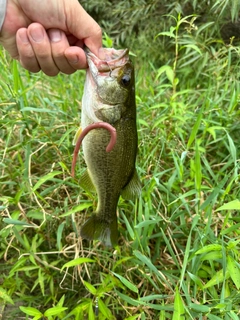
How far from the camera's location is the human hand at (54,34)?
173 cm

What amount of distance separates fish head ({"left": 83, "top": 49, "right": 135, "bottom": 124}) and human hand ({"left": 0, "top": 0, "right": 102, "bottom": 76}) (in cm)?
9

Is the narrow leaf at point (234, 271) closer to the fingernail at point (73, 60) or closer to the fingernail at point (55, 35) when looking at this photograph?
the fingernail at point (73, 60)

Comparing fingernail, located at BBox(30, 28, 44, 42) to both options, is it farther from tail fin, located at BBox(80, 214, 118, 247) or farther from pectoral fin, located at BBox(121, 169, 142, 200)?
tail fin, located at BBox(80, 214, 118, 247)

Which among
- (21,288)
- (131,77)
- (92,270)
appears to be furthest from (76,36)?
(21,288)

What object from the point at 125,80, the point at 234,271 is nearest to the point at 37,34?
the point at 125,80

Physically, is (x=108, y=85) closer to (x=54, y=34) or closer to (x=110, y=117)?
(x=110, y=117)

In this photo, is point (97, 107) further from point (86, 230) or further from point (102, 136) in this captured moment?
point (86, 230)

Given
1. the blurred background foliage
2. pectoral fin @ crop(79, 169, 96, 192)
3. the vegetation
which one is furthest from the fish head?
the blurred background foliage

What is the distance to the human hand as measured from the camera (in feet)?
5.67

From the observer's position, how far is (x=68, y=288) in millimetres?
2141

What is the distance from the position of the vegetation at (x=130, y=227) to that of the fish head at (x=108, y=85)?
0.47 metres

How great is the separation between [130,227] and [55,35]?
1.10 meters

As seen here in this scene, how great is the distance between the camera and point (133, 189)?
179 centimetres

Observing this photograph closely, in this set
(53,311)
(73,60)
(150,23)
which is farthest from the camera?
(150,23)
